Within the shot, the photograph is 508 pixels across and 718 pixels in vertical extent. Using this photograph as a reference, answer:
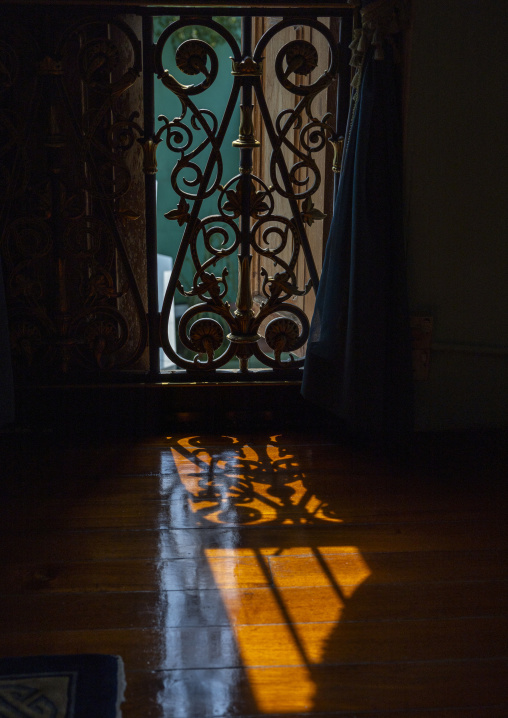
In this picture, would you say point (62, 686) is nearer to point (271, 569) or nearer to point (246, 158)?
point (271, 569)

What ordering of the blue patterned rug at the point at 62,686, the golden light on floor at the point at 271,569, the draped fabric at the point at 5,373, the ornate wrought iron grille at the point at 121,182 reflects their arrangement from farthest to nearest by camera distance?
the ornate wrought iron grille at the point at 121,182
the draped fabric at the point at 5,373
the golden light on floor at the point at 271,569
the blue patterned rug at the point at 62,686

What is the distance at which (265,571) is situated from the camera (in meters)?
1.47

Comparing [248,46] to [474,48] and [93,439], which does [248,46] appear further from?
[93,439]

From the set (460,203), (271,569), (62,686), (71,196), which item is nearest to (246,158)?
(71,196)

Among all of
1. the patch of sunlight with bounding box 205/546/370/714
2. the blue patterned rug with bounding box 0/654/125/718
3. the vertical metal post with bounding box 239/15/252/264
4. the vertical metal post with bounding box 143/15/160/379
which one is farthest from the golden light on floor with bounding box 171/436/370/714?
the vertical metal post with bounding box 239/15/252/264

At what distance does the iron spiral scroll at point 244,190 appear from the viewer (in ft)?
6.75

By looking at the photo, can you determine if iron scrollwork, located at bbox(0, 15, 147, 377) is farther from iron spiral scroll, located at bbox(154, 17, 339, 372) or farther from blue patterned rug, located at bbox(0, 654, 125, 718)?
blue patterned rug, located at bbox(0, 654, 125, 718)

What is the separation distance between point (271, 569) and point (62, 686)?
0.51 metres

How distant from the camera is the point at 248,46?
2084 millimetres

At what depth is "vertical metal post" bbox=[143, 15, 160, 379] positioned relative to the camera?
6.77 ft

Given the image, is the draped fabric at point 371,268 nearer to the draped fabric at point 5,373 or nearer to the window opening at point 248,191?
the window opening at point 248,191

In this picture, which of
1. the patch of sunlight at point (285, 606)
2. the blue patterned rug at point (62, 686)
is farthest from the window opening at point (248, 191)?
the blue patterned rug at point (62, 686)

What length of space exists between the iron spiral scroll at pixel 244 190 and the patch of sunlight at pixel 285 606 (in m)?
0.86

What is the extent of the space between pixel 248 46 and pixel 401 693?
5.82ft
